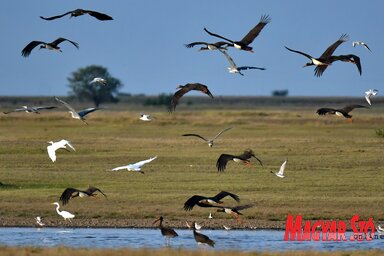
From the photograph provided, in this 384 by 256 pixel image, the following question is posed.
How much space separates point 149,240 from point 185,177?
9857 mm

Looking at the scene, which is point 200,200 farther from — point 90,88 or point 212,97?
point 90,88

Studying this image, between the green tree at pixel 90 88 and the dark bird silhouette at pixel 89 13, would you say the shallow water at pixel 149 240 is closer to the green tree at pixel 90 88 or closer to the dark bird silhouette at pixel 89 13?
the dark bird silhouette at pixel 89 13

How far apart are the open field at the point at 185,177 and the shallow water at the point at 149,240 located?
872 mm

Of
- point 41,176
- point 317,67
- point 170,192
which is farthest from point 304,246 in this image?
point 41,176

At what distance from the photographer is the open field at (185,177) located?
24767 mm

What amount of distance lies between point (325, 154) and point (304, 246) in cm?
1788

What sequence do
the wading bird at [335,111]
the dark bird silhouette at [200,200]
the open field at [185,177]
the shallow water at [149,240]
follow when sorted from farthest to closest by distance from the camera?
the open field at [185,177], the wading bird at [335,111], the shallow water at [149,240], the dark bird silhouette at [200,200]

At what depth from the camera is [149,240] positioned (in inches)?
848

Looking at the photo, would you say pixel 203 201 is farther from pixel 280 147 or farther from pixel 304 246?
pixel 280 147

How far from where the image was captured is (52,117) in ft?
226

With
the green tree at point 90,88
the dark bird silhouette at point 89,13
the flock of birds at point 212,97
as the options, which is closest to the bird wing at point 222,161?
the flock of birds at point 212,97

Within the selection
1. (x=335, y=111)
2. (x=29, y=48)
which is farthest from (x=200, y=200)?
(x=29, y=48)

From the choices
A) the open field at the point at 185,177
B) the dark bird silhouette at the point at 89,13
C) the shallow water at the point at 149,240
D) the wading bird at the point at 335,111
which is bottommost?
the shallow water at the point at 149,240

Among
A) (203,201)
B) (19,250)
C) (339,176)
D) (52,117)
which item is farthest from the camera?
(52,117)
